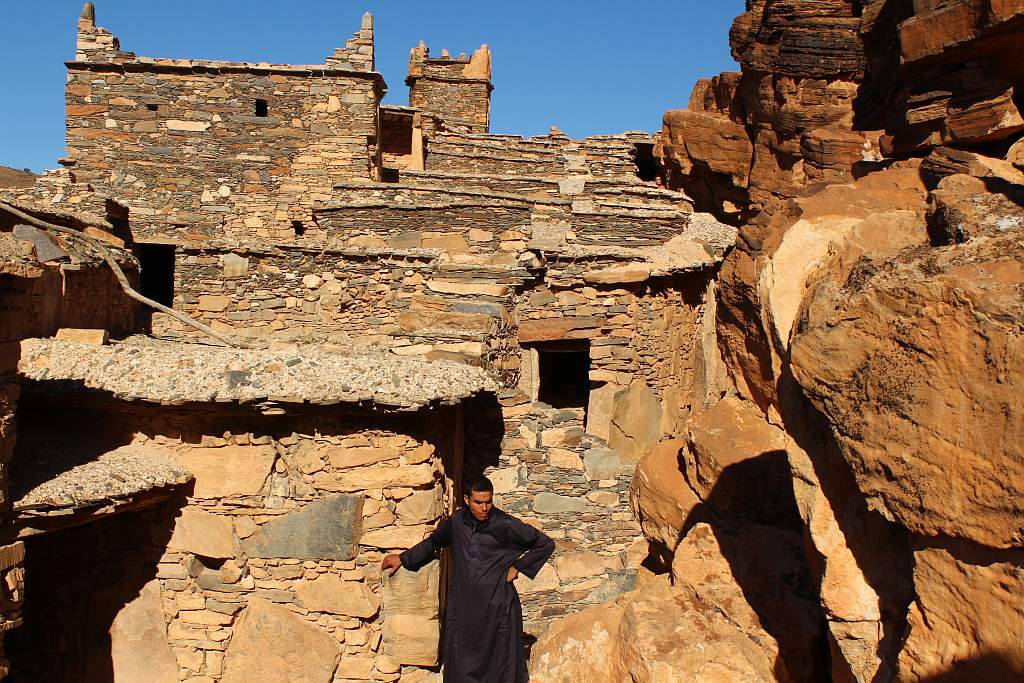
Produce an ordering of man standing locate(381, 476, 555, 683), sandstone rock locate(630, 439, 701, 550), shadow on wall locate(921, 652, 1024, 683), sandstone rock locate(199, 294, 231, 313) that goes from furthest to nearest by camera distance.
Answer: sandstone rock locate(199, 294, 231, 313) → man standing locate(381, 476, 555, 683) → sandstone rock locate(630, 439, 701, 550) → shadow on wall locate(921, 652, 1024, 683)

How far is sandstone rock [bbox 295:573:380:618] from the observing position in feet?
15.5

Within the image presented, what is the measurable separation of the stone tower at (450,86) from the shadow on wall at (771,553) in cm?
1966

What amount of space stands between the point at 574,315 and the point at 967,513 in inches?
234

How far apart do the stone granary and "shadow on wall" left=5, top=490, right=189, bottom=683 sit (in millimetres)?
Result: 18

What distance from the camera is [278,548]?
4703 mm

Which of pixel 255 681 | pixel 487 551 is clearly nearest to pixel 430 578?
pixel 487 551

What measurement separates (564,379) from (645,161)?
10092mm

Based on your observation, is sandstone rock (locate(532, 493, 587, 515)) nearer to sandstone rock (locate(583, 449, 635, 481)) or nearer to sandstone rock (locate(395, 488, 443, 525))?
sandstone rock (locate(583, 449, 635, 481))

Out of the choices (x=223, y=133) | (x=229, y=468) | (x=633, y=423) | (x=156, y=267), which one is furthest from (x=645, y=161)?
(x=229, y=468)

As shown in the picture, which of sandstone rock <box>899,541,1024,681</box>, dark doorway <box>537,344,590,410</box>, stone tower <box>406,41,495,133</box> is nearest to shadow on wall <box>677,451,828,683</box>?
sandstone rock <box>899,541,1024,681</box>

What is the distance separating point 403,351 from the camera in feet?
20.0

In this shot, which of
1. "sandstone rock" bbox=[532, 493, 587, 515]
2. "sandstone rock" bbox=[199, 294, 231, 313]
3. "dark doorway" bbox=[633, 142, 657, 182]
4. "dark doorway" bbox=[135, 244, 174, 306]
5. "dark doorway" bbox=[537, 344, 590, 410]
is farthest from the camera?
"dark doorway" bbox=[633, 142, 657, 182]

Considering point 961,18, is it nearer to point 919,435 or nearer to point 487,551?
point 919,435

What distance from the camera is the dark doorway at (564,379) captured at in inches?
374
